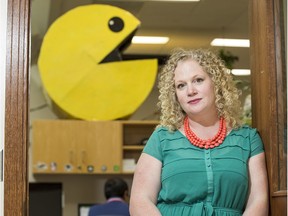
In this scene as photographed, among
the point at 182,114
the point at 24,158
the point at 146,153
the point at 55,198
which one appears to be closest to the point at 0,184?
the point at 24,158

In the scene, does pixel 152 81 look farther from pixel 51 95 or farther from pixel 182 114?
pixel 182 114

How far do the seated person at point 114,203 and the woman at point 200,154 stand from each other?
2.23 metres

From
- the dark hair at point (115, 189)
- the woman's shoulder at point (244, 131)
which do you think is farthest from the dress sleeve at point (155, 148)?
the dark hair at point (115, 189)

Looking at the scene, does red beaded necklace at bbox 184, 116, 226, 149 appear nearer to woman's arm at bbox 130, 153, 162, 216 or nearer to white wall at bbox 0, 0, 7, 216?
woman's arm at bbox 130, 153, 162, 216

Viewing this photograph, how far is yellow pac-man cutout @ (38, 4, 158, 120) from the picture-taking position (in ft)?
15.7

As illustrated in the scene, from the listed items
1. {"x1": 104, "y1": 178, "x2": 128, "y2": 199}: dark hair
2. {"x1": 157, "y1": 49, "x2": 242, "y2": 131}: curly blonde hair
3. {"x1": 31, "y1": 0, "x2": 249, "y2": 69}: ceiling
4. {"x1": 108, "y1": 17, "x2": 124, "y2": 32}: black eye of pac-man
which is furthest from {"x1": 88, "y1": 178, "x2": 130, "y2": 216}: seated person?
{"x1": 157, "y1": 49, "x2": 242, "y2": 131}: curly blonde hair

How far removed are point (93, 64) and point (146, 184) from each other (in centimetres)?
302

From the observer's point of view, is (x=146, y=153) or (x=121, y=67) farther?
(x=121, y=67)

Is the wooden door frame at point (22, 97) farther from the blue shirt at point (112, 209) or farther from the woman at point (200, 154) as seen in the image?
the blue shirt at point (112, 209)

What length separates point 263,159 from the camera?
80.0 inches

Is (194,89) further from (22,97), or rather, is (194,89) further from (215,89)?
(22,97)

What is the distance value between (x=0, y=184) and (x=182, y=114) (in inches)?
26.1

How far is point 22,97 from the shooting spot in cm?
197

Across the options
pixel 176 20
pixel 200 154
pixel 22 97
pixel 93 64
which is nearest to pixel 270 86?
pixel 200 154
